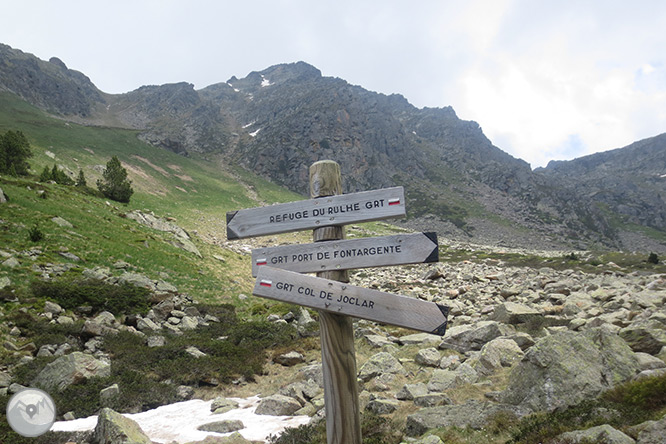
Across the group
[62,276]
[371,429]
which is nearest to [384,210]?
[371,429]

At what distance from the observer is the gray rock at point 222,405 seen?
7.91m

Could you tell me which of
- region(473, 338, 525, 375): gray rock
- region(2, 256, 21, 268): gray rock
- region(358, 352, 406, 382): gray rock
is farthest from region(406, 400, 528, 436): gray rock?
region(2, 256, 21, 268): gray rock

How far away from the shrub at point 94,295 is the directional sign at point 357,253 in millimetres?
11706

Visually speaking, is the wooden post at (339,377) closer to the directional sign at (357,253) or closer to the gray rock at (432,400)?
the directional sign at (357,253)

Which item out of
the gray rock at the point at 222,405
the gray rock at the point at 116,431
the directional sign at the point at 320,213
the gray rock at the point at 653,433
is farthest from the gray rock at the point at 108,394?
the gray rock at the point at 653,433

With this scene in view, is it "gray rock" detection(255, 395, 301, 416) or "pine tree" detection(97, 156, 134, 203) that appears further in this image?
"pine tree" detection(97, 156, 134, 203)

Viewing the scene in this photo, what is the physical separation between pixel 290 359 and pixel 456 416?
259 inches

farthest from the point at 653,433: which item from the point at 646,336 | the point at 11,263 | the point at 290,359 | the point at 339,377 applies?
the point at 11,263

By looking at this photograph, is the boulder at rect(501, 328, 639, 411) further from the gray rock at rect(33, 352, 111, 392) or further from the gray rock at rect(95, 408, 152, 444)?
the gray rock at rect(33, 352, 111, 392)

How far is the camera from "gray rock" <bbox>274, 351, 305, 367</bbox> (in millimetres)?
11141

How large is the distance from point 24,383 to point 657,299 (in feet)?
64.8

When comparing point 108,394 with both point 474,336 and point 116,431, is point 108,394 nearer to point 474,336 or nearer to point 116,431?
point 116,431

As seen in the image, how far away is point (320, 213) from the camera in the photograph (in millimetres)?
4156

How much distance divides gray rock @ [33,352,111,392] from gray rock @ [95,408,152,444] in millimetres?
3665
